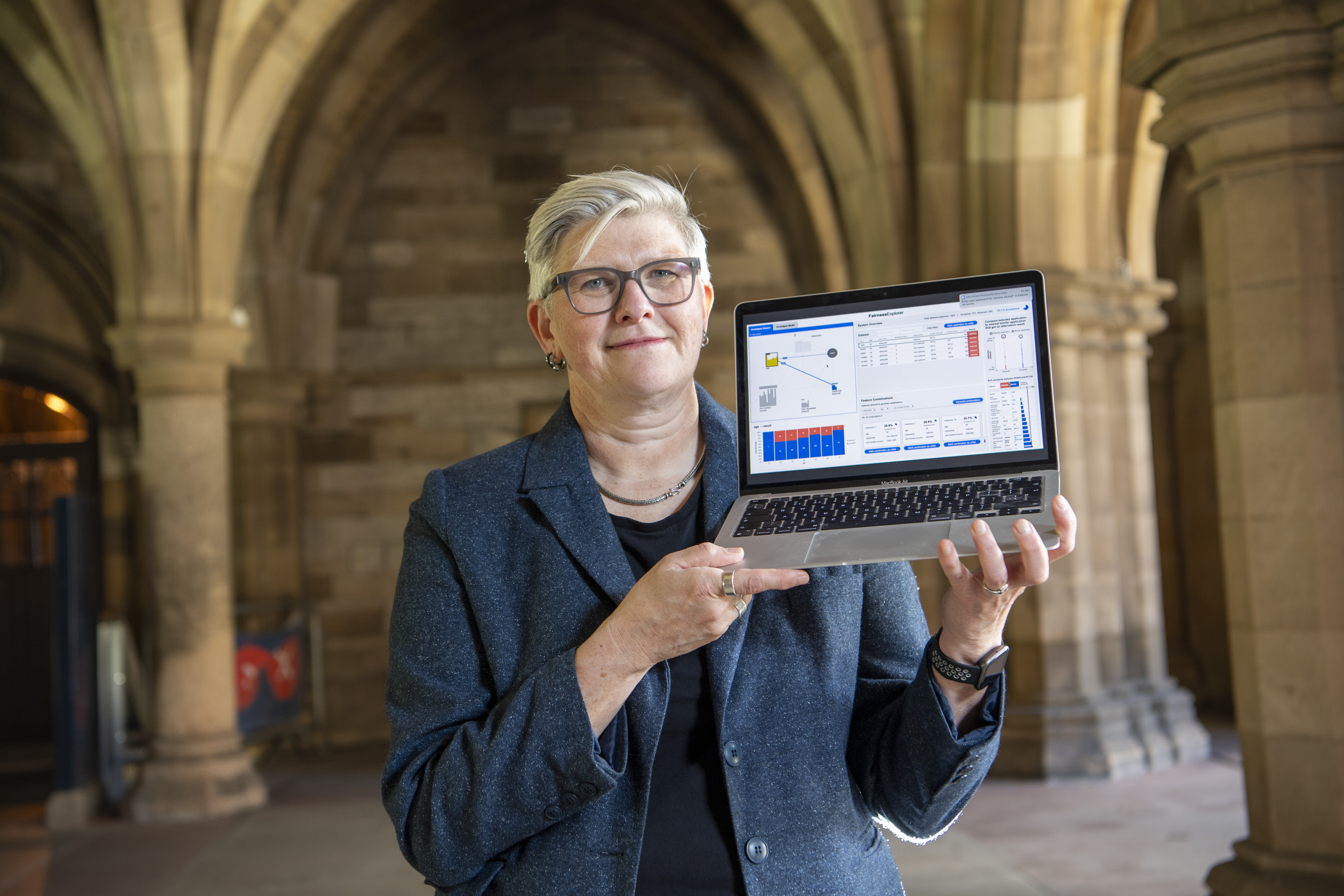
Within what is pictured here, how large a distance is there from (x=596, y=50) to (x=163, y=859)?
7.52 m

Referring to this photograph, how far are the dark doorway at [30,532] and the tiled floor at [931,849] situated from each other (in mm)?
3225

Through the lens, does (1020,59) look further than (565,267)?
Yes

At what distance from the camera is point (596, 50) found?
429 inches

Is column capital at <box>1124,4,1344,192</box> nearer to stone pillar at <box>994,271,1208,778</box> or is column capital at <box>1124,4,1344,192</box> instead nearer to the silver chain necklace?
the silver chain necklace

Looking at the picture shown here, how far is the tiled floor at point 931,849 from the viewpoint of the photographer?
4.93 metres

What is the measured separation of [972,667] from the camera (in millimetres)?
1414

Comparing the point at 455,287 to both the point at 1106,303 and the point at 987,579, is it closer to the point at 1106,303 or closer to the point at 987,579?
the point at 1106,303

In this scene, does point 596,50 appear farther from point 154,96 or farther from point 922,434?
point 922,434

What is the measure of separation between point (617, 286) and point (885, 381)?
37 cm

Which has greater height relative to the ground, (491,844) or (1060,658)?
(491,844)

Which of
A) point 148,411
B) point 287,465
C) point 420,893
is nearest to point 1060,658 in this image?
point 420,893

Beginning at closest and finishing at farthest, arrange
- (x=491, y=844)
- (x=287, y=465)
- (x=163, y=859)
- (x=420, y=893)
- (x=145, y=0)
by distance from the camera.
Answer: (x=491, y=844), (x=420, y=893), (x=163, y=859), (x=145, y=0), (x=287, y=465)

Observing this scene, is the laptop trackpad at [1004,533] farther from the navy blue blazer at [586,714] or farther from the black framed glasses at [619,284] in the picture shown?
the black framed glasses at [619,284]

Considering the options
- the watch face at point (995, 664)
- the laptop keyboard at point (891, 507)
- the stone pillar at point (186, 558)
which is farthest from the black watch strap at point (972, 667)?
the stone pillar at point (186, 558)
